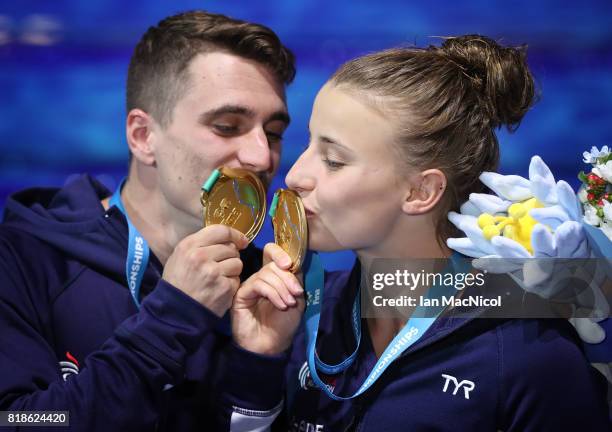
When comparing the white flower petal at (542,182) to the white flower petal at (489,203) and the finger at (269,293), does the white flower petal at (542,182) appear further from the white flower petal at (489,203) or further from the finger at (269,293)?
the finger at (269,293)

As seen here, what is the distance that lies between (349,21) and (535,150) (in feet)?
3.19

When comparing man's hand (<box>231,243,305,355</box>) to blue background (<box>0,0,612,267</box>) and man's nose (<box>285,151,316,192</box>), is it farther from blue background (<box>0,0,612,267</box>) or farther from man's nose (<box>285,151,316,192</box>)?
blue background (<box>0,0,612,267</box>)

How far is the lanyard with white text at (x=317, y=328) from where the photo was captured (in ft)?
6.97

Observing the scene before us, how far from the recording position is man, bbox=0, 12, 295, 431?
2.16 meters

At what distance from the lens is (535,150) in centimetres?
329

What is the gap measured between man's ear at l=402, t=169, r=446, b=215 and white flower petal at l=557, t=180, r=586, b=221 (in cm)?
36

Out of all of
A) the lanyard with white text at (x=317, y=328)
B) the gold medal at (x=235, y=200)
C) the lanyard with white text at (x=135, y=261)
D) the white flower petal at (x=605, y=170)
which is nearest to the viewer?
the white flower petal at (x=605, y=170)

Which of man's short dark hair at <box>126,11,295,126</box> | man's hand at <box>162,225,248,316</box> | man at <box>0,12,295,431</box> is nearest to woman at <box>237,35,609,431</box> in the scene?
man's hand at <box>162,225,248,316</box>

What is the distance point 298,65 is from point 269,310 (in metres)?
1.40

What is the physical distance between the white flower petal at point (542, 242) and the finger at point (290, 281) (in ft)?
2.28

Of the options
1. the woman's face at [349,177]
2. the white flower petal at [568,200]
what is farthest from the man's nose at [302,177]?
the white flower petal at [568,200]

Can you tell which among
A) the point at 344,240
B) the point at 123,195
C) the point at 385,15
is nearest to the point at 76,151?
the point at 123,195

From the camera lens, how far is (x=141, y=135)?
9.58ft

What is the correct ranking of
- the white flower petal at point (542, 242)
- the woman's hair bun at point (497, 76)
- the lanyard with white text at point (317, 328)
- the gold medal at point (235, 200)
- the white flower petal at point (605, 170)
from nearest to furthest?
the white flower petal at point (542, 242), the white flower petal at point (605, 170), the lanyard with white text at point (317, 328), the woman's hair bun at point (497, 76), the gold medal at point (235, 200)
